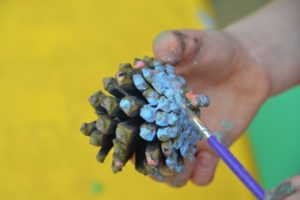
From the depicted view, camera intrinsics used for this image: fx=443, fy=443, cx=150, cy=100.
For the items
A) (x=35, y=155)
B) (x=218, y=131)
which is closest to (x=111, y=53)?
(x=35, y=155)

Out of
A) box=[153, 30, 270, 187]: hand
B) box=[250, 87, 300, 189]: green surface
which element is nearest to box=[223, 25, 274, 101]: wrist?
box=[153, 30, 270, 187]: hand

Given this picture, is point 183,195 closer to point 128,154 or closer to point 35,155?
point 35,155

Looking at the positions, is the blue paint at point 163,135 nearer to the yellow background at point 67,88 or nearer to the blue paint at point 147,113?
the blue paint at point 147,113

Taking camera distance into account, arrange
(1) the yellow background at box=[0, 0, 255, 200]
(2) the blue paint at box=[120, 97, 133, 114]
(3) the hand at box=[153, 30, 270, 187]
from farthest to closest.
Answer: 1. (1) the yellow background at box=[0, 0, 255, 200]
2. (3) the hand at box=[153, 30, 270, 187]
3. (2) the blue paint at box=[120, 97, 133, 114]

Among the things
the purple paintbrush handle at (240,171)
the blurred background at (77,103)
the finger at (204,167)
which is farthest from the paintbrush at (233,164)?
the blurred background at (77,103)

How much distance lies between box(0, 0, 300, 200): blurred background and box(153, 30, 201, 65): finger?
308mm

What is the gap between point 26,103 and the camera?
0.72 meters

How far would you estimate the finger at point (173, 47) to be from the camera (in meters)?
0.43

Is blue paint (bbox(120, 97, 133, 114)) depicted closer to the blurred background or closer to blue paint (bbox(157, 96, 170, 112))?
blue paint (bbox(157, 96, 170, 112))

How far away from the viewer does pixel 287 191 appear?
1.22ft

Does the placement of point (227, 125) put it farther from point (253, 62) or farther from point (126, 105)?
point (126, 105)

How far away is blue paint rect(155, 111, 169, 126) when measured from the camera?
13.9 inches

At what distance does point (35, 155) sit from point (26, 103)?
0.30ft

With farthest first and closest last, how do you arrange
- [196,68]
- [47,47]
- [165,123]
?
[47,47]
[196,68]
[165,123]
